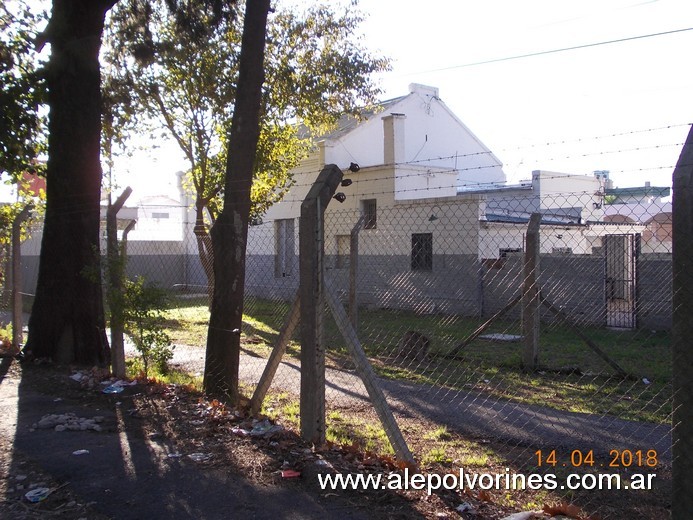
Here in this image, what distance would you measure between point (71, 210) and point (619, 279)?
1105 cm

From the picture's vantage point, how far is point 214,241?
6109 millimetres

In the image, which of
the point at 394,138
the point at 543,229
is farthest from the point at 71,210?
the point at 394,138

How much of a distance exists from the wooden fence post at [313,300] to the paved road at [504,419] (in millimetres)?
1994

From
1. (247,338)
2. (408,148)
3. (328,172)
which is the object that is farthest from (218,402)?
(408,148)

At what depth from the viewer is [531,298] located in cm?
859

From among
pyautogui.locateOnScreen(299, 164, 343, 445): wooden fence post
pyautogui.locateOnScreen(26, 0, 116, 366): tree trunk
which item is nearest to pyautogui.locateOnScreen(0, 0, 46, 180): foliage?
pyautogui.locateOnScreen(26, 0, 116, 366): tree trunk

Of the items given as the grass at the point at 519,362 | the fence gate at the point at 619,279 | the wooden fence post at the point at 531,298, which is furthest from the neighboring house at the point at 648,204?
the fence gate at the point at 619,279

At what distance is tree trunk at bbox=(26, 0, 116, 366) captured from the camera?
25.4ft

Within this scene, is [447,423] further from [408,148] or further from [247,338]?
[408,148]

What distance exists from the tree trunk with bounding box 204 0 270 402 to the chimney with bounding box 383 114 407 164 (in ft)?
44.9

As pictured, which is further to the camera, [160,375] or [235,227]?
[160,375]

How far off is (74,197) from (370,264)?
1007cm

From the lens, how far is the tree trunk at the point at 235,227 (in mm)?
6001

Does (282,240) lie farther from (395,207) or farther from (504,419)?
(504,419)
